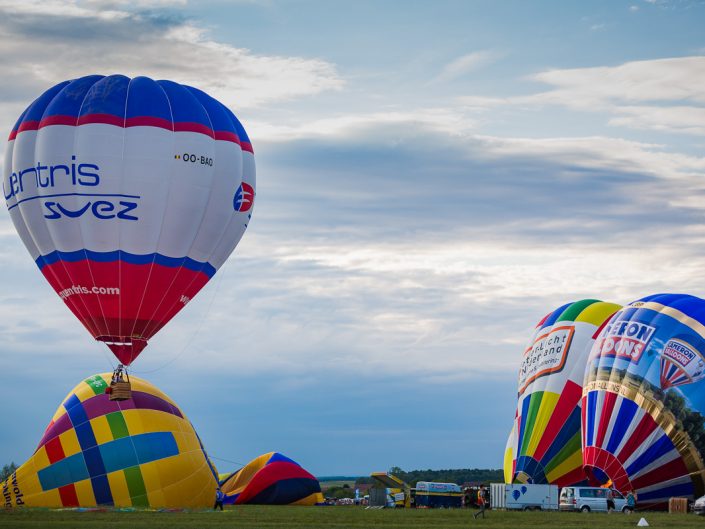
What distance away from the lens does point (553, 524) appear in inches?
1105

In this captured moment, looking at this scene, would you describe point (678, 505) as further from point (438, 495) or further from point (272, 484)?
point (272, 484)

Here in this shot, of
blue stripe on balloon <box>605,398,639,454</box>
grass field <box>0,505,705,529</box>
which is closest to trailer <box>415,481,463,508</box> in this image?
blue stripe on balloon <box>605,398,639,454</box>

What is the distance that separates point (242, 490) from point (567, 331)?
1387cm

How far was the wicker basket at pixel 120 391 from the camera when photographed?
33.5m

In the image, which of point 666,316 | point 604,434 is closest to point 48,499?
point 604,434

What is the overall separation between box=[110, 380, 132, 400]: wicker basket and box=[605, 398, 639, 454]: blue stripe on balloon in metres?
15.4

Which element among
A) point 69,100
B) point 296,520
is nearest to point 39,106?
point 69,100

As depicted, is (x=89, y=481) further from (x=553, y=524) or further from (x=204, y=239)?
(x=553, y=524)

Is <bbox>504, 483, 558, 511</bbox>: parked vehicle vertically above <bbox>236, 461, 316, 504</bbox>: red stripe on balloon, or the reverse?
<bbox>236, 461, 316, 504</bbox>: red stripe on balloon

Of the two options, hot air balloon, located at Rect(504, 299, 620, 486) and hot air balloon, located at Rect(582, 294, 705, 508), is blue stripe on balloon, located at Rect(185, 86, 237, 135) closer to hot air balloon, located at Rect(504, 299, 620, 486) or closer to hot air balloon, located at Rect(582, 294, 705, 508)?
hot air balloon, located at Rect(582, 294, 705, 508)

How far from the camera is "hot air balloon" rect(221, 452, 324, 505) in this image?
43375 mm

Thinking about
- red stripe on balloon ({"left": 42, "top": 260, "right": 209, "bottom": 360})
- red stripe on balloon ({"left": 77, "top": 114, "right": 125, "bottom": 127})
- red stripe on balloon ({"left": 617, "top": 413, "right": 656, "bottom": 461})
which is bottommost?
red stripe on balloon ({"left": 617, "top": 413, "right": 656, "bottom": 461})

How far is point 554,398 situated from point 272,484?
438 inches

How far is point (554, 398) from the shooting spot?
4219cm
